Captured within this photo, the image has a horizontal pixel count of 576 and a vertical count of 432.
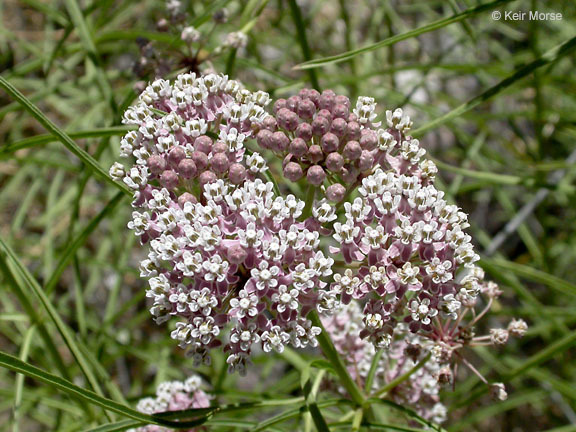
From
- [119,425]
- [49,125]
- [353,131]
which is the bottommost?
[119,425]

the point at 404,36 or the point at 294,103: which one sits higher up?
the point at 404,36

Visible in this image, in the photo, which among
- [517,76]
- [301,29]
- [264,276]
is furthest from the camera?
[301,29]

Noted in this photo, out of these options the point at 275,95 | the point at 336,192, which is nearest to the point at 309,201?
the point at 336,192

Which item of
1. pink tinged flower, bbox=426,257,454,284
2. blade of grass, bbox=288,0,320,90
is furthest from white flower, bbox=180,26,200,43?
pink tinged flower, bbox=426,257,454,284

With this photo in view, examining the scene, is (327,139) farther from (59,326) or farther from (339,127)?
(59,326)

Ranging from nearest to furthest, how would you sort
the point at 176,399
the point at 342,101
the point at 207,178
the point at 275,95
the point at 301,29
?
the point at 207,178
the point at 342,101
the point at 176,399
the point at 301,29
the point at 275,95

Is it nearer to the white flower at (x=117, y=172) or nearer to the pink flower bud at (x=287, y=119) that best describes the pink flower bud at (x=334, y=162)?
the pink flower bud at (x=287, y=119)
